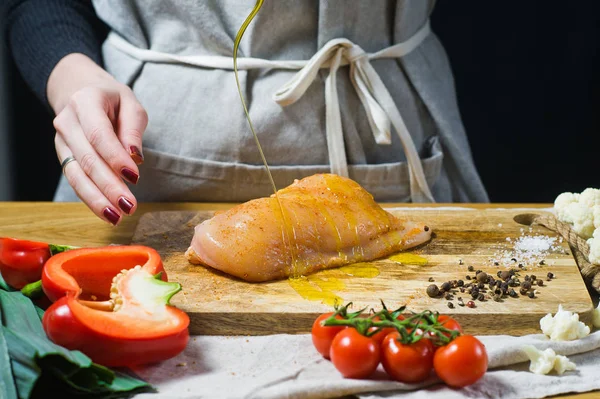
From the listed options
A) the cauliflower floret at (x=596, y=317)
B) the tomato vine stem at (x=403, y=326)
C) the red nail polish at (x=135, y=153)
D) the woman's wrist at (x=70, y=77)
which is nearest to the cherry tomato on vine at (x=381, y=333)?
the tomato vine stem at (x=403, y=326)

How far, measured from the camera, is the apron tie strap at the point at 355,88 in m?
2.05

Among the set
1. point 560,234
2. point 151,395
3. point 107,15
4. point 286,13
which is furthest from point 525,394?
point 107,15

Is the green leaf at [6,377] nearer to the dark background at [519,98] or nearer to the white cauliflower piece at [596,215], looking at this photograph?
the white cauliflower piece at [596,215]

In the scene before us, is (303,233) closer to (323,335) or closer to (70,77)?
(323,335)

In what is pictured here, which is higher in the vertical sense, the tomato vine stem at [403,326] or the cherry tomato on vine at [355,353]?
the tomato vine stem at [403,326]

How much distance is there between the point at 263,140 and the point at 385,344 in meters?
0.97

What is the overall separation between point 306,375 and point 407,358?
189 millimetres

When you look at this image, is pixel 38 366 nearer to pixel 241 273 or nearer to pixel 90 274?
pixel 90 274

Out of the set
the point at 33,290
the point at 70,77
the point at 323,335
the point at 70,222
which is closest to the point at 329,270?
the point at 323,335

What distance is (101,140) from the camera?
1.71m

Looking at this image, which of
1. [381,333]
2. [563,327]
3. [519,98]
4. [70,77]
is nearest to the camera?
[381,333]

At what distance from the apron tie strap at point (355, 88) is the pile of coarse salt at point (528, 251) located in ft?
1.35

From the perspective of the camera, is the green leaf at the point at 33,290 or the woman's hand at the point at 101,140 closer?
the green leaf at the point at 33,290

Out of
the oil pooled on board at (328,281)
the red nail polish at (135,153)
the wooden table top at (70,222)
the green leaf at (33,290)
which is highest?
the red nail polish at (135,153)
